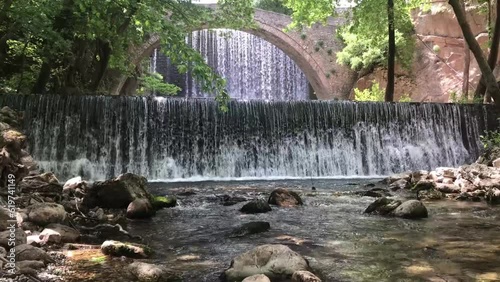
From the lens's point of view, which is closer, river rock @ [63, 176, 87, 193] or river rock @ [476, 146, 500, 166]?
river rock @ [63, 176, 87, 193]

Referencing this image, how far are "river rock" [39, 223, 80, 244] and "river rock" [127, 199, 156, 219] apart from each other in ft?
4.44

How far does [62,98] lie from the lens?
1084cm

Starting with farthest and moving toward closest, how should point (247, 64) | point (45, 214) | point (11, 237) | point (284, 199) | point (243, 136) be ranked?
1. point (247, 64)
2. point (243, 136)
3. point (284, 199)
4. point (45, 214)
5. point (11, 237)

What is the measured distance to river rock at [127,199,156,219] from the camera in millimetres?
5656

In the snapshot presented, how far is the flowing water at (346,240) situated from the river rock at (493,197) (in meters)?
0.29

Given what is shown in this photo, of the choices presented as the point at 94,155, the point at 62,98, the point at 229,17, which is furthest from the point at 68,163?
the point at 229,17

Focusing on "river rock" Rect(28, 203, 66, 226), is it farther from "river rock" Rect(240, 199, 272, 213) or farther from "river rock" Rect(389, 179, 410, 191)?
"river rock" Rect(389, 179, 410, 191)

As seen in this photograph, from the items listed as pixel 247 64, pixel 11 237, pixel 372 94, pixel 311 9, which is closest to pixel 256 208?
pixel 11 237

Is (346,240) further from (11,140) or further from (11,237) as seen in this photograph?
(11,140)

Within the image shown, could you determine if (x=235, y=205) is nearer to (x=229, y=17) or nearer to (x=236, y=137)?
(x=236, y=137)

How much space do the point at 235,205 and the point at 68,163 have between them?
230 inches

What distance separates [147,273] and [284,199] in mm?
3919

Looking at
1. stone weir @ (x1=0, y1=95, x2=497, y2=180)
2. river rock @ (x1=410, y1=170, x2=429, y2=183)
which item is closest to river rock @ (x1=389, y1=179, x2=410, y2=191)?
river rock @ (x1=410, y1=170, x2=429, y2=183)

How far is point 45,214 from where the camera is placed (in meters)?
4.45
